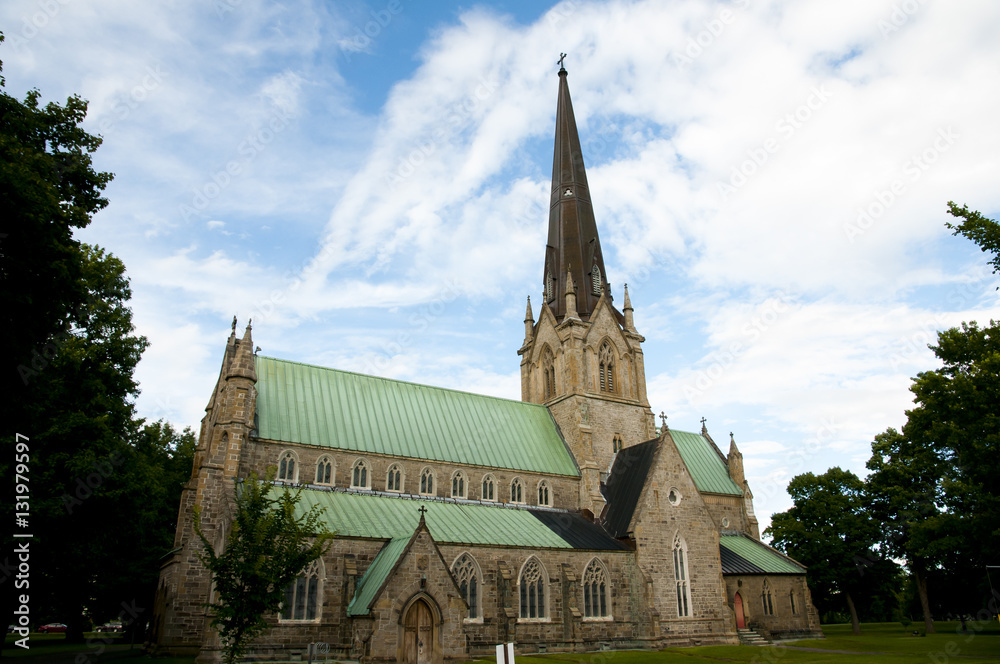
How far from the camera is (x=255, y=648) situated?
22781 millimetres

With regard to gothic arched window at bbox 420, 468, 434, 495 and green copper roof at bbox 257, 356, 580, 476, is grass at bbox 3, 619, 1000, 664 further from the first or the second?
green copper roof at bbox 257, 356, 580, 476

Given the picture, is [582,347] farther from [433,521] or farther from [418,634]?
[418,634]

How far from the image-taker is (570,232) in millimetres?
46094

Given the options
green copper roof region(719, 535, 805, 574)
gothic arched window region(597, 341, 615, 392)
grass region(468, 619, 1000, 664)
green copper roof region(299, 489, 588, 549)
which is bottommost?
grass region(468, 619, 1000, 664)

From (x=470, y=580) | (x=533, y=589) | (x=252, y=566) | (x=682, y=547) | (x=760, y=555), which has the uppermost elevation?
(x=682, y=547)

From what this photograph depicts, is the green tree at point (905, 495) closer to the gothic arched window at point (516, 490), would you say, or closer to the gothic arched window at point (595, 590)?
the gothic arched window at point (595, 590)

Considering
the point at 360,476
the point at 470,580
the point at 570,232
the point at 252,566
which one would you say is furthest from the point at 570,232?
the point at 252,566

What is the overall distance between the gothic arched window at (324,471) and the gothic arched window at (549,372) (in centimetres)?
1737

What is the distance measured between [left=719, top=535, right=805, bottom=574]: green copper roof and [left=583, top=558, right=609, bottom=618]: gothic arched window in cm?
1309

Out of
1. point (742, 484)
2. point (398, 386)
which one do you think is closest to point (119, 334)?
point (398, 386)

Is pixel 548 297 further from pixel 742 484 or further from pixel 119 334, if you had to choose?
pixel 119 334

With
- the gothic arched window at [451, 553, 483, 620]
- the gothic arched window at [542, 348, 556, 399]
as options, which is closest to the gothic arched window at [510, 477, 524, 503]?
the gothic arched window at [451, 553, 483, 620]

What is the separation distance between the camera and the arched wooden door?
22922 millimetres

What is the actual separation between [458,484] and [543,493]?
553 cm
